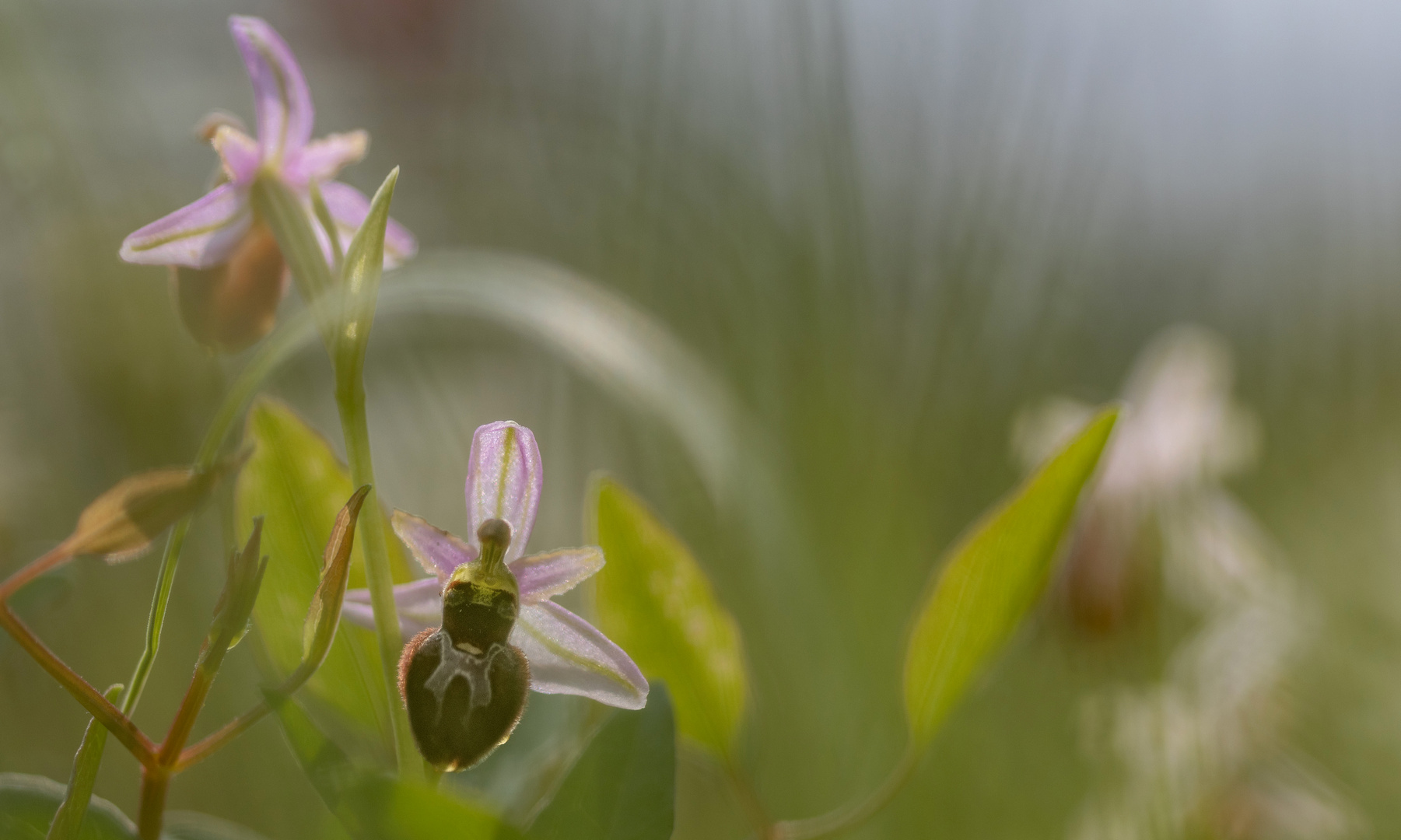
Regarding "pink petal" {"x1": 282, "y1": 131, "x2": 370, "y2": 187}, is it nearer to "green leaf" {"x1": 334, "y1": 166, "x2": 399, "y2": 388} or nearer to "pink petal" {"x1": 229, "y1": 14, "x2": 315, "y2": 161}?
"pink petal" {"x1": 229, "y1": 14, "x2": 315, "y2": 161}

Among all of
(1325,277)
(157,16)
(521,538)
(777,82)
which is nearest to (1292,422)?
(1325,277)

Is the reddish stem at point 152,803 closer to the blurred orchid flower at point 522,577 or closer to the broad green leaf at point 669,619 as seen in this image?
the blurred orchid flower at point 522,577

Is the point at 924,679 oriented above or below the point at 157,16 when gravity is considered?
below

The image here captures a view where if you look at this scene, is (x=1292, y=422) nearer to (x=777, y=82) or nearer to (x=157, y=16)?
(x=777, y=82)

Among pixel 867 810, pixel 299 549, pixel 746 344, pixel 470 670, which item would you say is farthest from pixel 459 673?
pixel 746 344

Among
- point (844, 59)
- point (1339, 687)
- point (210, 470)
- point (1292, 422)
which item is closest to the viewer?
point (210, 470)

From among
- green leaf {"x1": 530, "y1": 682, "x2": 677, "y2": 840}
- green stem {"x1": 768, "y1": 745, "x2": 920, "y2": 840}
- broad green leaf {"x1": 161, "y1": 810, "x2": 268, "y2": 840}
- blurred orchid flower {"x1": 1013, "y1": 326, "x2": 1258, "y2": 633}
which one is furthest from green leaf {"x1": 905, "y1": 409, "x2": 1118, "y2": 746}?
blurred orchid flower {"x1": 1013, "y1": 326, "x2": 1258, "y2": 633}
